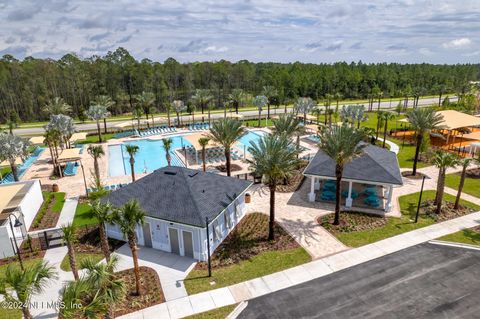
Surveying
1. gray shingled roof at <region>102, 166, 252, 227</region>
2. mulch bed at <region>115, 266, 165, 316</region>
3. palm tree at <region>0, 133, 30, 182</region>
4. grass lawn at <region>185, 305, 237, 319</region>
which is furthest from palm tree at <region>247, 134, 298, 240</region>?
palm tree at <region>0, 133, 30, 182</region>

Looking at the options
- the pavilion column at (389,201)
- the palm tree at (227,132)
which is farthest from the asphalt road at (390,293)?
the palm tree at (227,132)

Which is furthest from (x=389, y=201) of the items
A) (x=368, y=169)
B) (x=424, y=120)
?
(x=424, y=120)

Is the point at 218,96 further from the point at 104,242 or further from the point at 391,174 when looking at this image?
the point at 104,242

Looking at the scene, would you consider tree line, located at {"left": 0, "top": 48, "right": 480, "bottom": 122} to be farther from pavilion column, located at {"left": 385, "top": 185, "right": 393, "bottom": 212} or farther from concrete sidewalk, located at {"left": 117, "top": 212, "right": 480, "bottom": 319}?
concrete sidewalk, located at {"left": 117, "top": 212, "right": 480, "bottom": 319}

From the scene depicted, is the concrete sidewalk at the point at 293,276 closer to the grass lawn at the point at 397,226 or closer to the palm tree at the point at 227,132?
the grass lawn at the point at 397,226

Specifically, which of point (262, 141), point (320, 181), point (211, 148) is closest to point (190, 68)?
point (211, 148)

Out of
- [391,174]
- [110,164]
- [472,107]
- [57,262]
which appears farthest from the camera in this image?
[472,107]
